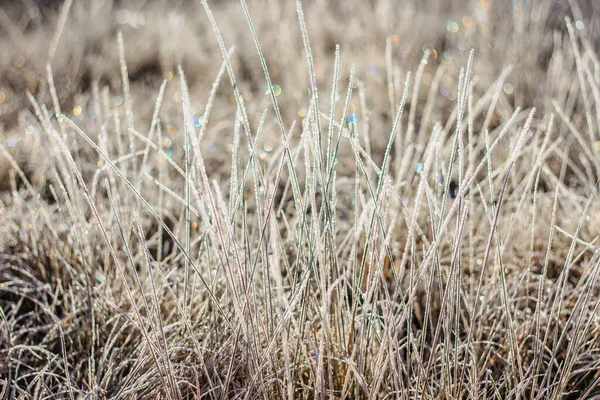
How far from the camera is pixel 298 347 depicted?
0.91 meters

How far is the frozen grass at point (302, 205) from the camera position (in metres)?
0.84

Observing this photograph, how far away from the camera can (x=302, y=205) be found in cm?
93

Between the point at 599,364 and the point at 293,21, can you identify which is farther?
the point at 293,21

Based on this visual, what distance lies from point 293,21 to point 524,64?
1607 millimetres

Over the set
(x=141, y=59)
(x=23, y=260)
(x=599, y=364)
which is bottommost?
(x=599, y=364)

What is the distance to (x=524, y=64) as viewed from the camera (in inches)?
99.3

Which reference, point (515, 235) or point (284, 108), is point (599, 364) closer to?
point (515, 235)

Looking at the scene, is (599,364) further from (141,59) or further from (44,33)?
(44,33)

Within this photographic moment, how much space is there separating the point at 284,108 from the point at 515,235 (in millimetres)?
1319

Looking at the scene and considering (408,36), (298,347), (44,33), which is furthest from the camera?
(44,33)

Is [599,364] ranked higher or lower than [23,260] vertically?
lower

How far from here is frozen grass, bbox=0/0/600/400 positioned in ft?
2.76

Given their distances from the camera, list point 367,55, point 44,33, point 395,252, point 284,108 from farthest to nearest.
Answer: point 44,33 → point 367,55 → point 284,108 → point 395,252

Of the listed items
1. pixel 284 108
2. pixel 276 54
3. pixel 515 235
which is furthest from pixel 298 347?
pixel 276 54
